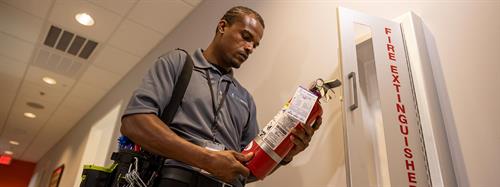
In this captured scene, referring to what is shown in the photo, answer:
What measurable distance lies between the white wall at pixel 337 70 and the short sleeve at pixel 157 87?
643 mm

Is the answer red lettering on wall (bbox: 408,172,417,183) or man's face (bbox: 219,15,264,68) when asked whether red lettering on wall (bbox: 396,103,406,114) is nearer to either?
red lettering on wall (bbox: 408,172,417,183)

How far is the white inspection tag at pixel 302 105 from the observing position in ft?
3.19

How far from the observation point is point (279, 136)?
967mm

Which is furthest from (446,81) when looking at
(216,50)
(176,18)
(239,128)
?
(176,18)

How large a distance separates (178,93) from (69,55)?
11.4 ft

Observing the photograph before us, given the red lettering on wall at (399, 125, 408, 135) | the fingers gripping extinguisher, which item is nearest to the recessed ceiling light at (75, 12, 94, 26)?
the fingers gripping extinguisher

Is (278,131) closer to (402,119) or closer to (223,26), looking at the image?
(402,119)

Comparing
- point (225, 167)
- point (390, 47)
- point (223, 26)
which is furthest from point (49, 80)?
point (390, 47)

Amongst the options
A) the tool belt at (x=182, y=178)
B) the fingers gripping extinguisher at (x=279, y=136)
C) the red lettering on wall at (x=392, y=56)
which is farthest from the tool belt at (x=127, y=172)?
the red lettering on wall at (x=392, y=56)

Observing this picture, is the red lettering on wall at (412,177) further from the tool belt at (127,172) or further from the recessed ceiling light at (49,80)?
the recessed ceiling light at (49,80)

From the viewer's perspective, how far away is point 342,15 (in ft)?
3.95

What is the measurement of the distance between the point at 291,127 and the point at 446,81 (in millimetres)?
539

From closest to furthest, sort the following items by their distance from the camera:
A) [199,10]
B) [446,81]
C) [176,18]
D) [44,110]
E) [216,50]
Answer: [446,81], [216,50], [199,10], [176,18], [44,110]

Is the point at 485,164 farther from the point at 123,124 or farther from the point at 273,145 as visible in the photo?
the point at 123,124
